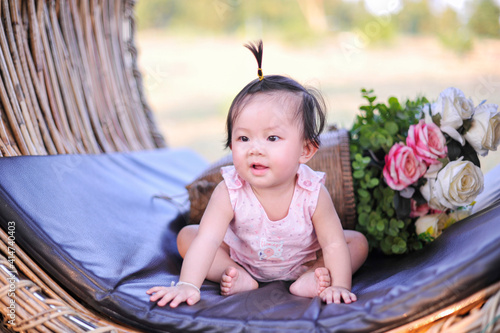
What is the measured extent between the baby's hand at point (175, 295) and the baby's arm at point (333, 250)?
28 centimetres

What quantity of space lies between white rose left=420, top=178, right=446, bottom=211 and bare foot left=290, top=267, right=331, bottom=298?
0.39m

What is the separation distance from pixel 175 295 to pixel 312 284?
0.31 meters

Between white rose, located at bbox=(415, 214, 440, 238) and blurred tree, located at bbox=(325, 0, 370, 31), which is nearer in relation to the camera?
white rose, located at bbox=(415, 214, 440, 238)

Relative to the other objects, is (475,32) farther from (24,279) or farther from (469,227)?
(24,279)

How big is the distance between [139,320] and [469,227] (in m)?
0.76

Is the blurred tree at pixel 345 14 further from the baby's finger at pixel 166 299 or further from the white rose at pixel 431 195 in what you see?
the baby's finger at pixel 166 299

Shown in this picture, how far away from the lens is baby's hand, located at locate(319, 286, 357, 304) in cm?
99

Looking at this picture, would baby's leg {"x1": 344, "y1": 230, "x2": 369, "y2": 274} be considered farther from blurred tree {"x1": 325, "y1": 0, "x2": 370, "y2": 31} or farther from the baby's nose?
blurred tree {"x1": 325, "y1": 0, "x2": 370, "y2": 31}

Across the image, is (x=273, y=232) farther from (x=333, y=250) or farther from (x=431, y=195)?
(x=431, y=195)

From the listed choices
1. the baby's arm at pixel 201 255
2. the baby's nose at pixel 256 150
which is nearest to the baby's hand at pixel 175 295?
the baby's arm at pixel 201 255

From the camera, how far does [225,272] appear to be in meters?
1.13

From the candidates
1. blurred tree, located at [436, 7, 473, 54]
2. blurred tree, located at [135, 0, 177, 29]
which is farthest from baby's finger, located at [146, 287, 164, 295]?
blurred tree, located at [135, 0, 177, 29]

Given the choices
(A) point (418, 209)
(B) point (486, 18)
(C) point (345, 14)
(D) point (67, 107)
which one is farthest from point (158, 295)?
(C) point (345, 14)

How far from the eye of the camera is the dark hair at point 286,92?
1093mm
